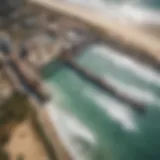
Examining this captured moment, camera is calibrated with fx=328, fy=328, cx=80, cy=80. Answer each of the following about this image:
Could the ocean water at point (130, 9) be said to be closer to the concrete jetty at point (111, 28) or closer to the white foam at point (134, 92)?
the concrete jetty at point (111, 28)

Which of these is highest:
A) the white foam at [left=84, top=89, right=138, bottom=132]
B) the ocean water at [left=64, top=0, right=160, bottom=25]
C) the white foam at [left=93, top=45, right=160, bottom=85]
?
the ocean water at [left=64, top=0, right=160, bottom=25]

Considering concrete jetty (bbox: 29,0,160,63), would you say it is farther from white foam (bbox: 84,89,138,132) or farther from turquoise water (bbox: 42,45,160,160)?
white foam (bbox: 84,89,138,132)

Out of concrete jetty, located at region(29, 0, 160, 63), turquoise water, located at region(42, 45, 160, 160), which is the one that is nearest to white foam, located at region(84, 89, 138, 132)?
turquoise water, located at region(42, 45, 160, 160)

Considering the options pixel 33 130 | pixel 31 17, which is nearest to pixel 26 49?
pixel 31 17

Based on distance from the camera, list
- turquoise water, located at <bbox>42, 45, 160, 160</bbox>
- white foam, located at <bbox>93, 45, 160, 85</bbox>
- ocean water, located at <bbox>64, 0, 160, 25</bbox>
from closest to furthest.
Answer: turquoise water, located at <bbox>42, 45, 160, 160</bbox>
white foam, located at <bbox>93, 45, 160, 85</bbox>
ocean water, located at <bbox>64, 0, 160, 25</bbox>

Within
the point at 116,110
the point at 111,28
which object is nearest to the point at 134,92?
the point at 116,110

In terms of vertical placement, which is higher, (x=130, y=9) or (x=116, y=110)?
(x=130, y=9)

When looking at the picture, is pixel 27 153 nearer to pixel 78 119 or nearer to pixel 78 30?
pixel 78 119

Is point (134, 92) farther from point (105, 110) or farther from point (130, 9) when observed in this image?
point (130, 9)
